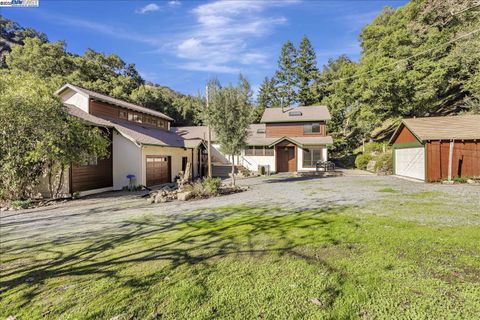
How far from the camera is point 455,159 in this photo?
48.9ft

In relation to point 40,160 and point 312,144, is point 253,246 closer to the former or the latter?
point 40,160

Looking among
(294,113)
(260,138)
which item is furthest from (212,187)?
(294,113)

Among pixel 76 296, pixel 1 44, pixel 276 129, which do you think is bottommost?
pixel 76 296

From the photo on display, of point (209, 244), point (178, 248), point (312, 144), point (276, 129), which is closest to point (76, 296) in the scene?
point (178, 248)

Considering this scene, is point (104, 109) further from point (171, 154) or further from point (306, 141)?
point (306, 141)

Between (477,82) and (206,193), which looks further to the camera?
(477,82)

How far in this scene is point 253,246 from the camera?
4.85 metres

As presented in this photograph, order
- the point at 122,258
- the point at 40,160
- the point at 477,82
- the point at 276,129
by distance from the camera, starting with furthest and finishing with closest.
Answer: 1. the point at 276,129
2. the point at 477,82
3. the point at 40,160
4. the point at 122,258

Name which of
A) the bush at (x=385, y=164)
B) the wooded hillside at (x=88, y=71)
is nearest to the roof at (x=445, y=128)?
the bush at (x=385, y=164)

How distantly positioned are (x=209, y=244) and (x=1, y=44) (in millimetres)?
83173

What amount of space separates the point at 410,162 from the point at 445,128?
296cm

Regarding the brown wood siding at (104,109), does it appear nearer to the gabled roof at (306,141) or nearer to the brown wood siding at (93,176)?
the brown wood siding at (93,176)

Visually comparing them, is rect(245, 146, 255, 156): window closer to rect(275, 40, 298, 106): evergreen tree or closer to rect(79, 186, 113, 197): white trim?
rect(79, 186, 113, 197): white trim

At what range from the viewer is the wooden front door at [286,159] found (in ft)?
87.1
